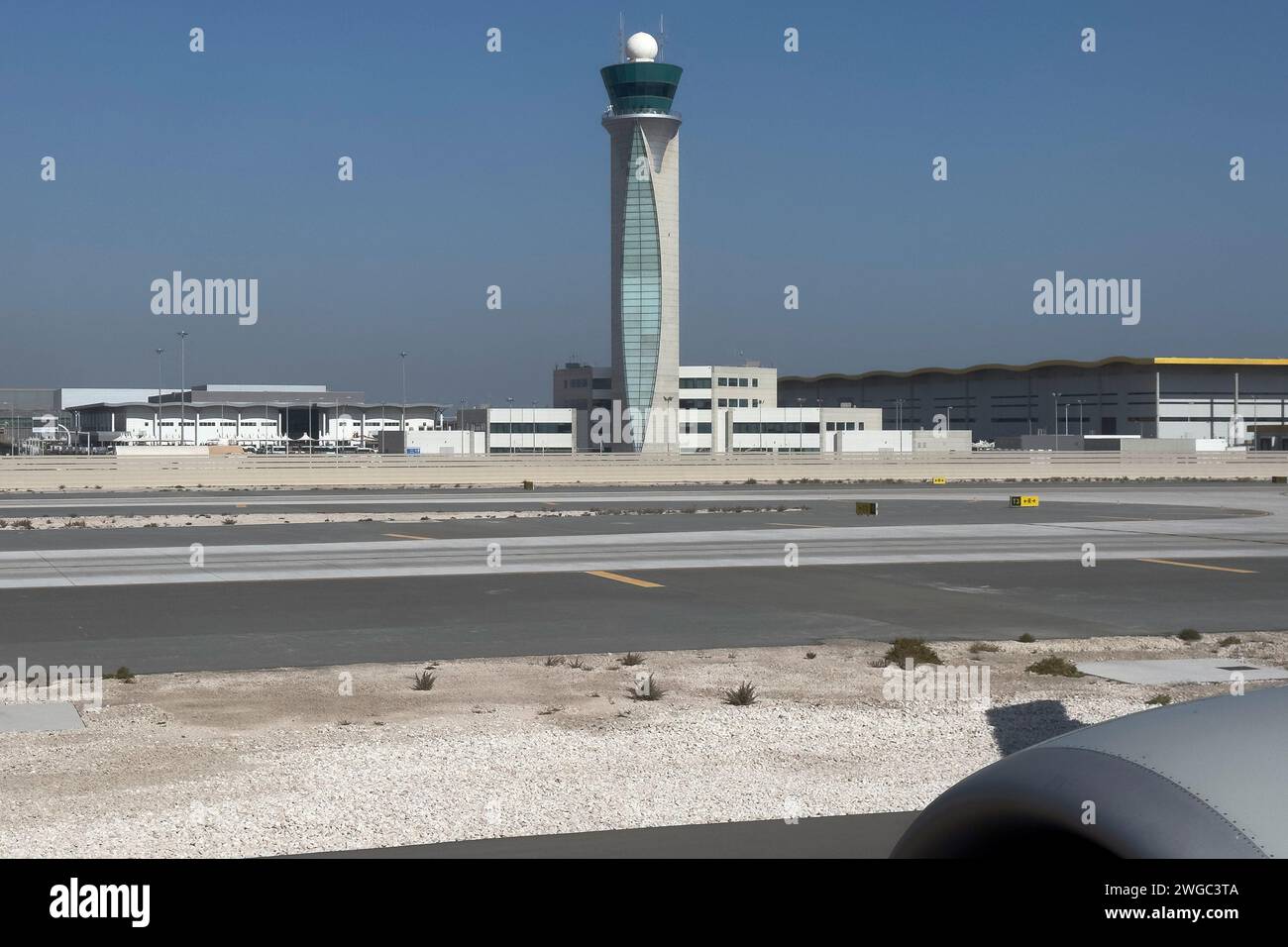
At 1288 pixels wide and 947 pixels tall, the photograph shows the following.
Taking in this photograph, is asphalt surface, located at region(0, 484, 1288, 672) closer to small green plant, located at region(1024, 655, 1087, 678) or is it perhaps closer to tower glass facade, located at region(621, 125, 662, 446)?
small green plant, located at region(1024, 655, 1087, 678)

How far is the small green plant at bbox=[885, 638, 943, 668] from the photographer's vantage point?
14.1m

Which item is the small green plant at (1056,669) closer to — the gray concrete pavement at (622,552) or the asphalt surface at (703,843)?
the asphalt surface at (703,843)

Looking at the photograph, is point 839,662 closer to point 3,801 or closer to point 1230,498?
point 3,801

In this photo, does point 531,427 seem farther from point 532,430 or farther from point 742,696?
point 742,696

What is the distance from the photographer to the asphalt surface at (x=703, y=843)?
697 cm

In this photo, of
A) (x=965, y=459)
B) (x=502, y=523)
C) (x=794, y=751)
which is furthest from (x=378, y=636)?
(x=965, y=459)

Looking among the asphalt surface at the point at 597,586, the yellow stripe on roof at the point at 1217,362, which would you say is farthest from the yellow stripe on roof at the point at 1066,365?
the asphalt surface at the point at 597,586

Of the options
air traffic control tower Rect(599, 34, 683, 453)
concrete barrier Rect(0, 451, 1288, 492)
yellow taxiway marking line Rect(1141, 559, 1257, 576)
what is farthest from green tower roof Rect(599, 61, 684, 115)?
yellow taxiway marking line Rect(1141, 559, 1257, 576)

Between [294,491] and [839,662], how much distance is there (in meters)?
52.0

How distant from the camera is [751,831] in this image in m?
7.53

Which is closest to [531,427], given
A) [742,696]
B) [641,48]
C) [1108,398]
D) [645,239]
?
[645,239]

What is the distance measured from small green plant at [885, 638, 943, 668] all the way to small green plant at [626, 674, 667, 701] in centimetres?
278

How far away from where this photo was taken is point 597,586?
71.4 feet

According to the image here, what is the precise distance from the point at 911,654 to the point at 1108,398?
143728mm
